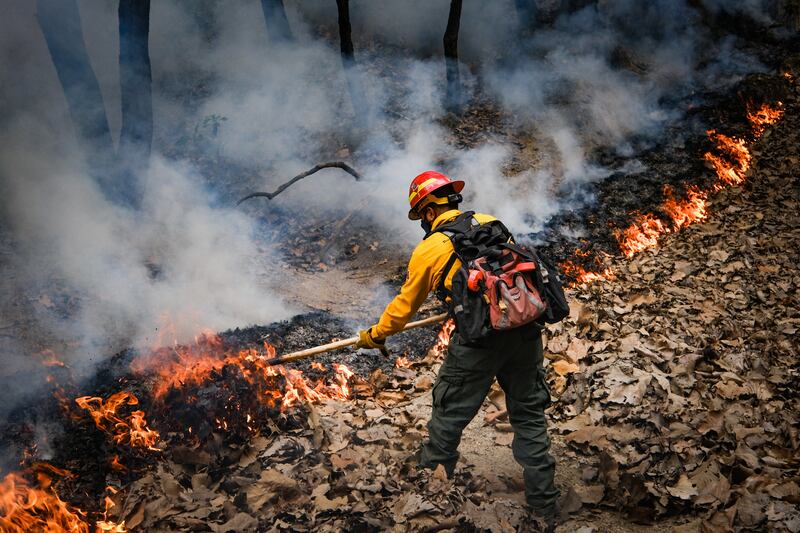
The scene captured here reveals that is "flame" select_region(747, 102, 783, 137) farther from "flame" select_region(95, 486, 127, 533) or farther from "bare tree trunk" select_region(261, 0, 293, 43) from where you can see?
"flame" select_region(95, 486, 127, 533)

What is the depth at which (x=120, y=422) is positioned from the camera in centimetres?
414

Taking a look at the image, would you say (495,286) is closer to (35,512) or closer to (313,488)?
(313,488)

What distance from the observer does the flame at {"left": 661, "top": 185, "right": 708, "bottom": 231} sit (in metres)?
8.80

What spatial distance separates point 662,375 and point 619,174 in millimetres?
6179

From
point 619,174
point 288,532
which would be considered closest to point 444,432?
point 288,532

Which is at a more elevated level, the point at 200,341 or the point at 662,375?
the point at 200,341

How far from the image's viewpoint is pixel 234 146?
11.9m

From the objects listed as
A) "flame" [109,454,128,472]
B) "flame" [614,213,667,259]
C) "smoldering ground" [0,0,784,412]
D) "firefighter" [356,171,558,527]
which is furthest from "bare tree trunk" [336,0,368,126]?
"flame" [109,454,128,472]

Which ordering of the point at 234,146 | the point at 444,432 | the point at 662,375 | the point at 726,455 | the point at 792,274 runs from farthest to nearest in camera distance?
the point at 234,146 → the point at 792,274 → the point at 662,375 → the point at 726,455 → the point at 444,432

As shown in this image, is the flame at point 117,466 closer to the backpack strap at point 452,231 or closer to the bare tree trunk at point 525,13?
the backpack strap at point 452,231

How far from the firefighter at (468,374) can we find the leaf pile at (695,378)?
0.40 m

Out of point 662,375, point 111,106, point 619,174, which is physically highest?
point 111,106

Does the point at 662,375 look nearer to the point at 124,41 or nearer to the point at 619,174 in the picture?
the point at 619,174

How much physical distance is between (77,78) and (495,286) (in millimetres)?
9822
